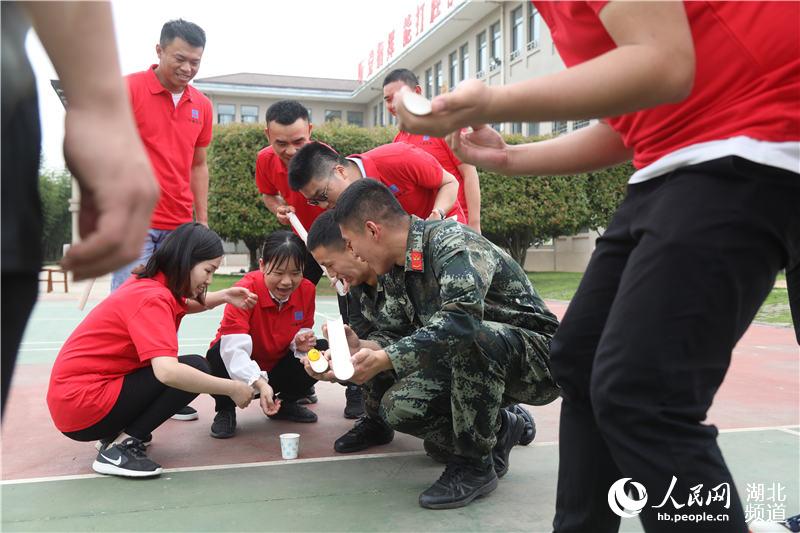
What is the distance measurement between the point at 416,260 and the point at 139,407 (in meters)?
1.41

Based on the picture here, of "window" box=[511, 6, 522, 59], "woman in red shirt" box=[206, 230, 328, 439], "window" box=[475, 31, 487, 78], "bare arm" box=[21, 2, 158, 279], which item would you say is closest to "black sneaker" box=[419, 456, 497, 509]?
"woman in red shirt" box=[206, 230, 328, 439]

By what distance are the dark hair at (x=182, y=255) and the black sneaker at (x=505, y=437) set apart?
150cm

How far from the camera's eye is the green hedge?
1655cm

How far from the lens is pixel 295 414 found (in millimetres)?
3963

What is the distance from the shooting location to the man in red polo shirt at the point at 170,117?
12.6 ft

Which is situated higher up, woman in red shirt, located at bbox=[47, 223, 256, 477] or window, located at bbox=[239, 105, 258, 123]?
window, located at bbox=[239, 105, 258, 123]

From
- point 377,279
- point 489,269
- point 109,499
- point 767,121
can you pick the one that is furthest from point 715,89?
point 109,499

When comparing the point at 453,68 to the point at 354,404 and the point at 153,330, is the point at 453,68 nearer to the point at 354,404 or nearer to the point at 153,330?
the point at 354,404

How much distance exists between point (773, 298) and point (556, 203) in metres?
7.89

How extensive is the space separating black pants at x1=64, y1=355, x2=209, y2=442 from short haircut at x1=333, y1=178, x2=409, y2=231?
102 cm

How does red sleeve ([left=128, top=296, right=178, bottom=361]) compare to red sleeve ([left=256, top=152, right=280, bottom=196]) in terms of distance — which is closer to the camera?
red sleeve ([left=128, top=296, right=178, bottom=361])

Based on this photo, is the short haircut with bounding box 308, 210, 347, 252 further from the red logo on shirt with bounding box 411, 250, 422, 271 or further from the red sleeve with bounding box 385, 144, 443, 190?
the red sleeve with bounding box 385, 144, 443, 190

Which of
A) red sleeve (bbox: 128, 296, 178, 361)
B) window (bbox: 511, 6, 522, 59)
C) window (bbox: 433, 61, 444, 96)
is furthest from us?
window (bbox: 433, 61, 444, 96)

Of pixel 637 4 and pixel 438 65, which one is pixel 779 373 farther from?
pixel 438 65
